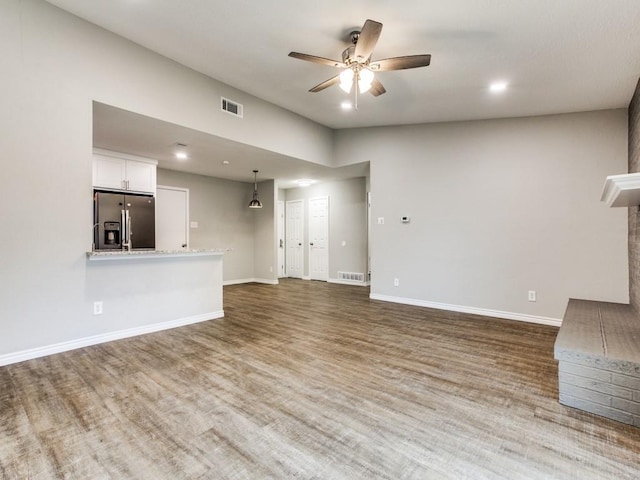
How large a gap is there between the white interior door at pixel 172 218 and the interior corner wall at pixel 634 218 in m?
7.14

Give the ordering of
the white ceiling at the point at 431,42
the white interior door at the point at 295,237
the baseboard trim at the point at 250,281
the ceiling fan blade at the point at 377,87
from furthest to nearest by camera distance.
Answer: the white interior door at the point at 295,237
the baseboard trim at the point at 250,281
the ceiling fan blade at the point at 377,87
the white ceiling at the point at 431,42

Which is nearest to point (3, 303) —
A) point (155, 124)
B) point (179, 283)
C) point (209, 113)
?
point (179, 283)

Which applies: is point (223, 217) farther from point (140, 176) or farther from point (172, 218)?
point (140, 176)

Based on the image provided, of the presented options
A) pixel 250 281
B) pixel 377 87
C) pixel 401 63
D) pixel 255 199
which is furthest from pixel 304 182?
pixel 401 63

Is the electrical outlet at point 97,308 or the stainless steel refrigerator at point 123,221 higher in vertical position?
the stainless steel refrigerator at point 123,221

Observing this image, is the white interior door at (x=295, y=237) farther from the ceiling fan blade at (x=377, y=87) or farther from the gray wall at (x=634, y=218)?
the gray wall at (x=634, y=218)

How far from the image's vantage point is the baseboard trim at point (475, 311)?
4.30 metres

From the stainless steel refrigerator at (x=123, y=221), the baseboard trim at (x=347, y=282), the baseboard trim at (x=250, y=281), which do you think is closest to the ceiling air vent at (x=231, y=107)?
the stainless steel refrigerator at (x=123, y=221)

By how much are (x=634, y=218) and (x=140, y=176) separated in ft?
22.6

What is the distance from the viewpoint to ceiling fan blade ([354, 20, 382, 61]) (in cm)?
230

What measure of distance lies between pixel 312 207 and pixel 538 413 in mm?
6848

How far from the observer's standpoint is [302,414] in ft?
6.68

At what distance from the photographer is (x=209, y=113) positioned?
404cm

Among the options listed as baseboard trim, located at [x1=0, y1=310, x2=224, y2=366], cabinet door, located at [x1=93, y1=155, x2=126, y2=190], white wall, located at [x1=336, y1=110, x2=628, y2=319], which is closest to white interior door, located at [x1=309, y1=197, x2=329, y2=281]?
white wall, located at [x1=336, y1=110, x2=628, y2=319]
